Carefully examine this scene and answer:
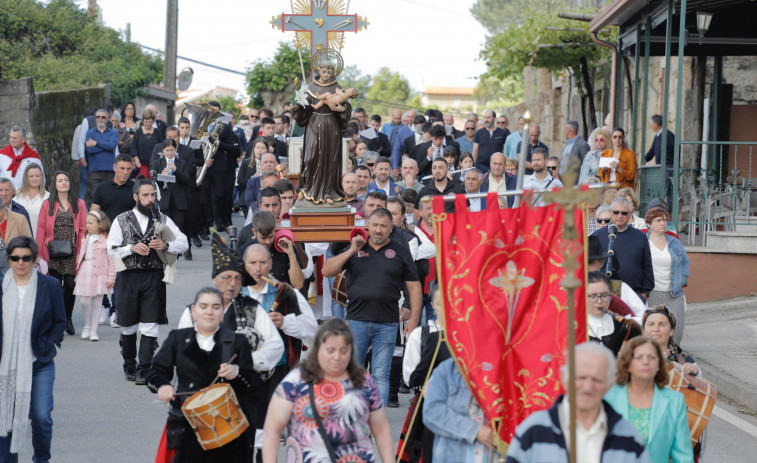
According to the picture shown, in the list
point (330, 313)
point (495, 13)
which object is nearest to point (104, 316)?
point (330, 313)

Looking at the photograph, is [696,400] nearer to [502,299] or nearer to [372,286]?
[502,299]

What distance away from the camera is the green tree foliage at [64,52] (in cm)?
2623

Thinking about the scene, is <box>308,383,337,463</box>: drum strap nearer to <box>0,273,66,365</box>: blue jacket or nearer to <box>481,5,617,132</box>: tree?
<box>0,273,66,365</box>: blue jacket

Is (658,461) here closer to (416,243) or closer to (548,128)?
(416,243)

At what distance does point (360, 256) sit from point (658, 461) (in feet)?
12.7

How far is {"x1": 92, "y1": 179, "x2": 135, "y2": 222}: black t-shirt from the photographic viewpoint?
13.2 m

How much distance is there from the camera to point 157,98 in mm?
32625

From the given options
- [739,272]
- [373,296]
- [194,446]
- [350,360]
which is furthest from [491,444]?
[739,272]

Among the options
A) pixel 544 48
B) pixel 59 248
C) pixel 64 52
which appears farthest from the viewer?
pixel 64 52

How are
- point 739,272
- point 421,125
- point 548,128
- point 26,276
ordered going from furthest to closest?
1. point 548,128
2. point 421,125
3. point 739,272
4. point 26,276

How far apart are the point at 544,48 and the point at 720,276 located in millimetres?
10716

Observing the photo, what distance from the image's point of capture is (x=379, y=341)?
8.97 meters

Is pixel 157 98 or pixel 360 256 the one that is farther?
pixel 157 98

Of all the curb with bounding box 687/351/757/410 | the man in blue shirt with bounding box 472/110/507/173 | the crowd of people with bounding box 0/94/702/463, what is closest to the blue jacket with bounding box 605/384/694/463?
the crowd of people with bounding box 0/94/702/463
